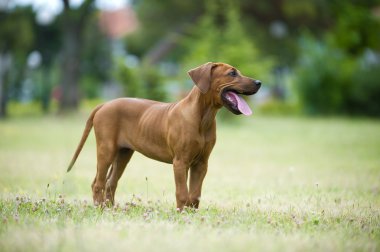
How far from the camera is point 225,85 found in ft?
21.2

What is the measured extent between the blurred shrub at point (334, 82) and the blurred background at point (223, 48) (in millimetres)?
55

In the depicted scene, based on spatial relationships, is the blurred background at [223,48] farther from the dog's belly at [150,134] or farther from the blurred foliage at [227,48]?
the dog's belly at [150,134]

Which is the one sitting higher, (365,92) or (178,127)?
(365,92)

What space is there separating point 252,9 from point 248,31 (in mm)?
2291

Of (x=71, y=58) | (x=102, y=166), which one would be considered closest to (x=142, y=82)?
(x=71, y=58)

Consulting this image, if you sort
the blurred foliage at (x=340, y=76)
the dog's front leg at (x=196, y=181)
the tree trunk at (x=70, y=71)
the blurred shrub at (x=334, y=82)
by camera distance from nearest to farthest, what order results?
the dog's front leg at (x=196, y=181) < the blurred foliage at (x=340, y=76) < the blurred shrub at (x=334, y=82) < the tree trunk at (x=70, y=71)

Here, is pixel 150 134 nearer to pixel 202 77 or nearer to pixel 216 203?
pixel 202 77

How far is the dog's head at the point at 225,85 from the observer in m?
6.41

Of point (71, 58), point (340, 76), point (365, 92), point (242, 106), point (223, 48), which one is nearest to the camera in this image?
point (242, 106)

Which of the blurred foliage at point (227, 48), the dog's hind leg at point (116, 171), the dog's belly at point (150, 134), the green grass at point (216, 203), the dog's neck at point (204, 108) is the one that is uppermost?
the blurred foliage at point (227, 48)

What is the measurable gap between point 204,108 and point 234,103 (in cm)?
38

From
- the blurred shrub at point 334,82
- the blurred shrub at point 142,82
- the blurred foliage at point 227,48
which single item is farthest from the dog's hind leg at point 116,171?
the blurred shrub at point 334,82

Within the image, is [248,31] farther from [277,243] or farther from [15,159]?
[277,243]

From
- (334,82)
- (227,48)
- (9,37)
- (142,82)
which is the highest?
(9,37)
